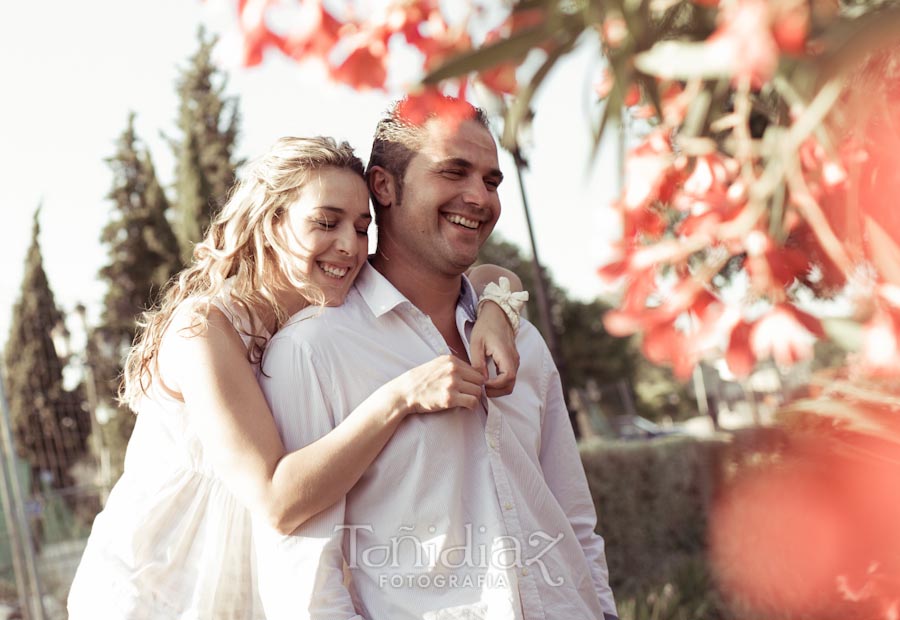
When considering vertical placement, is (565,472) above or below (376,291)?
below

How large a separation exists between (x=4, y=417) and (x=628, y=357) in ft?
132

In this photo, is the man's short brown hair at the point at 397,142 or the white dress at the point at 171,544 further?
the man's short brown hair at the point at 397,142

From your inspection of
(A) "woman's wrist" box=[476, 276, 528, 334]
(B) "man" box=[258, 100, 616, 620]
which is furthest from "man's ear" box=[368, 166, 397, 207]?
(A) "woman's wrist" box=[476, 276, 528, 334]

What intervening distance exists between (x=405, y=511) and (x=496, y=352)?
0.42 metres

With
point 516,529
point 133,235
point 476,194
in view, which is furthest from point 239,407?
point 133,235

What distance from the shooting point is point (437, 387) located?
80.0 inches

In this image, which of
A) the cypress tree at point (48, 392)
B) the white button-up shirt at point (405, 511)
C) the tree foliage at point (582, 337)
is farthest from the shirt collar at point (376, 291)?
the tree foliage at point (582, 337)

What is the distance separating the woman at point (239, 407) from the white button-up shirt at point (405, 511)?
0.08 metres

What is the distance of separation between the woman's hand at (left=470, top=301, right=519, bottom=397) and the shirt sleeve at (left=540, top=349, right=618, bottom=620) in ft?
1.08

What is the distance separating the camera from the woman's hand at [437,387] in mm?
2025

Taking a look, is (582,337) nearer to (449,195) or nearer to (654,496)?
(654,496)

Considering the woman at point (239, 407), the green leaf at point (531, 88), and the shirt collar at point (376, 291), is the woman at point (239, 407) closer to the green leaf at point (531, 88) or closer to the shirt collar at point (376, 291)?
the shirt collar at point (376, 291)

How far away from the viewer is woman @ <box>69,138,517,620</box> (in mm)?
2010

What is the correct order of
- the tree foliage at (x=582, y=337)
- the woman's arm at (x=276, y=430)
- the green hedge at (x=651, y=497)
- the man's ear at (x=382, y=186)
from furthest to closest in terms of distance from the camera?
the tree foliage at (x=582, y=337) → the green hedge at (x=651, y=497) → the man's ear at (x=382, y=186) → the woman's arm at (x=276, y=430)
